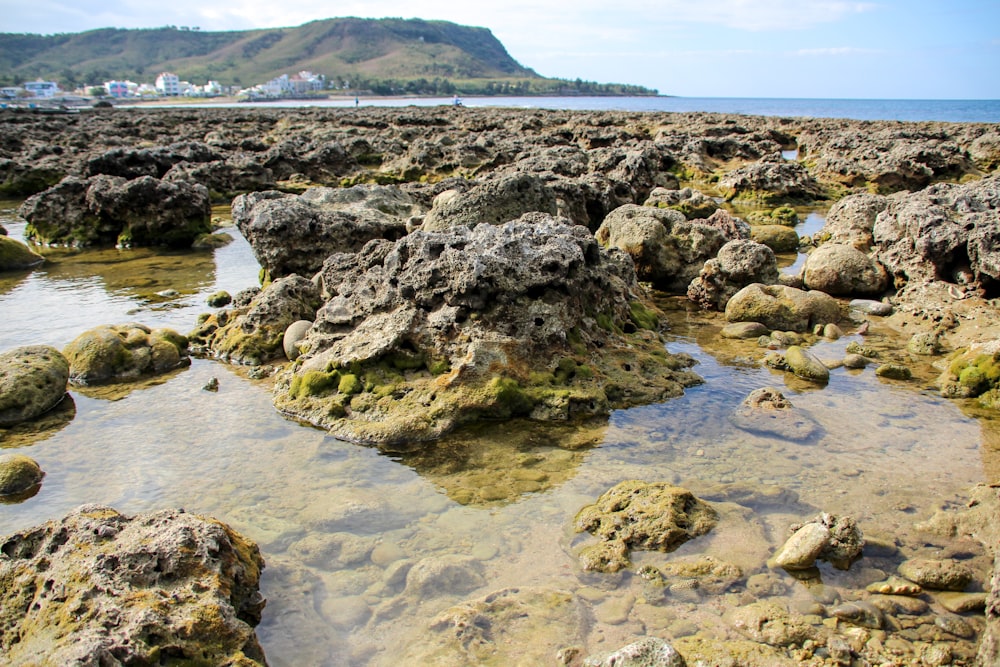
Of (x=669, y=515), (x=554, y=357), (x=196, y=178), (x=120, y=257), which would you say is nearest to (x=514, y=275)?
(x=554, y=357)

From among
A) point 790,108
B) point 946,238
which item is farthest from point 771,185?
point 790,108

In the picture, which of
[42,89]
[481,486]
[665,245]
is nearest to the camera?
[481,486]

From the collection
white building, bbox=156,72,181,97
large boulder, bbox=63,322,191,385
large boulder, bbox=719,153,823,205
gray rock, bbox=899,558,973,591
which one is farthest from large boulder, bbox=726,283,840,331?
white building, bbox=156,72,181,97

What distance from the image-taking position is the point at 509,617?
4.82 meters

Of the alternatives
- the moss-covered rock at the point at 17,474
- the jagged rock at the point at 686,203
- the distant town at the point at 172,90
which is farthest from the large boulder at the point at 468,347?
the distant town at the point at 172,90

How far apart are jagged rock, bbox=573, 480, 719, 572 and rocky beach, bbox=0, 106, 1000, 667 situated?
3 centimetres

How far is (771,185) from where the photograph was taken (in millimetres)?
23766

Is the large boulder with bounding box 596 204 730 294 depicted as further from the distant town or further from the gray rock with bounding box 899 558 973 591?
the distant town

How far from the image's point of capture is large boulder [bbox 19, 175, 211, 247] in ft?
63.2

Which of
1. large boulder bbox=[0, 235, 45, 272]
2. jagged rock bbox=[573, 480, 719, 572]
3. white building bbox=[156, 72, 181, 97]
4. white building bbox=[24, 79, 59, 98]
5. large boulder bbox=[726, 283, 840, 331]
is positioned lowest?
large boulder bbox=[0, 235, 45, 272]

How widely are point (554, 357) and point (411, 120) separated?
172 ft

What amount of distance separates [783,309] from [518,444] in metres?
5.97

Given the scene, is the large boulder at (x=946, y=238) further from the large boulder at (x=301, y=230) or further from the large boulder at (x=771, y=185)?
the large boulder at (x=771, y=185)

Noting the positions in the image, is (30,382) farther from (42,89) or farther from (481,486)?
(42,89)
